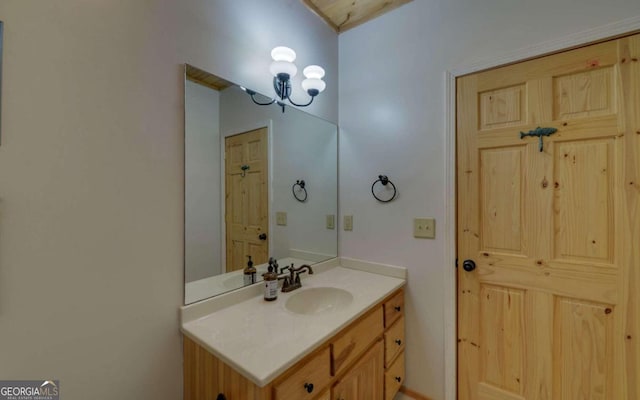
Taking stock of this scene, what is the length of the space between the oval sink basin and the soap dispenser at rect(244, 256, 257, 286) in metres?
0.23

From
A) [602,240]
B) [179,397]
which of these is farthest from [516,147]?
[179,397]

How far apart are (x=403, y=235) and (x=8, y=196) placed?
69.9 inches

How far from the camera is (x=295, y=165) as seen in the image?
1.84 m

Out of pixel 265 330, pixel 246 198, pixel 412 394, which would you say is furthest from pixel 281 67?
pixel 412 394

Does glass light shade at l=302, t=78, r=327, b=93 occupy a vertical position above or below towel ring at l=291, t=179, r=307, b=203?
above

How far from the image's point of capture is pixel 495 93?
148 cm

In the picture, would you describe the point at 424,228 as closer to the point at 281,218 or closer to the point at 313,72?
the point at 281,218

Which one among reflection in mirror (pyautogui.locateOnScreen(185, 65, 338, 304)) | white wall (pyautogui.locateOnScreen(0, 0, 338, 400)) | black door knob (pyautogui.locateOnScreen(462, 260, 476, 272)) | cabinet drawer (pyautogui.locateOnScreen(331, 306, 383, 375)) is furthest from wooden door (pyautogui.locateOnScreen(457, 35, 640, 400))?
white wall (pyautogui.locateOnScreen(0, 0, 338, 400))

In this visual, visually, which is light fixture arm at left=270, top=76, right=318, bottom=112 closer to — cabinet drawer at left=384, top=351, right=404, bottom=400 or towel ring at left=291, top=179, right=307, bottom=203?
towel ring at left=291, top=179, right=307, bottom=203

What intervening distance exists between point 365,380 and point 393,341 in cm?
35

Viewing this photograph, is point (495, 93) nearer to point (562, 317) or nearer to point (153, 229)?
point (562, 317)

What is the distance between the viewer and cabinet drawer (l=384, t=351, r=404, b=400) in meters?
1.51

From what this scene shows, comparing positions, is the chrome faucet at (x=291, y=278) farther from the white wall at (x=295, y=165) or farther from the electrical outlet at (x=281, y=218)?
the electrical outlet at (x=281, y=218)

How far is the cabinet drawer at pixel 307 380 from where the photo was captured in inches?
35.8
